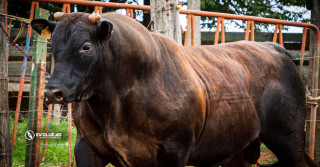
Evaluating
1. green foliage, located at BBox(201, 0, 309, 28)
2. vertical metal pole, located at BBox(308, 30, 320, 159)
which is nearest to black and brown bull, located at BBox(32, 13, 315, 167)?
vertical metal pole, located at BBox(308, 30, 320, 159)

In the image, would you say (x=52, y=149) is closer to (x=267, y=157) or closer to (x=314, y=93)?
(x=267, y=157)

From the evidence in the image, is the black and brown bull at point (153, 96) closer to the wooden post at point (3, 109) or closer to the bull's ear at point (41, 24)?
the bull's ear at point (41, 24)

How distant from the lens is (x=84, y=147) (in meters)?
3.16

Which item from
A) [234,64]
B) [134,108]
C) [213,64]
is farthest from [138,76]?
[234,64]

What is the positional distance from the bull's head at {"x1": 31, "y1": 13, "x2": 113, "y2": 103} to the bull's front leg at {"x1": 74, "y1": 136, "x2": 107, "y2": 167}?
548mm

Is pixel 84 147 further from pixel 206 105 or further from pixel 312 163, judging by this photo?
pixel 312 163

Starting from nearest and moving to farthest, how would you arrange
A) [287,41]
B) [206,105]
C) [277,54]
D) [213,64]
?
1. [206,105]
2. [213,64]
3. [277,54]
4. [287,41]

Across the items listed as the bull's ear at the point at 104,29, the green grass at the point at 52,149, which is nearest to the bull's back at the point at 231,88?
the bull's ear at the point at 104,29

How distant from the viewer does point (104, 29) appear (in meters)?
2.73

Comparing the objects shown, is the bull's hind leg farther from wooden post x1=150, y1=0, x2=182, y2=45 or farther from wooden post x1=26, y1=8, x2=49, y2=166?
wooden post x1=26, y1=8, x2=49, y2=166

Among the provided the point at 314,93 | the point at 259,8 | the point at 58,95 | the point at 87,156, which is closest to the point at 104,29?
the point at 58,95

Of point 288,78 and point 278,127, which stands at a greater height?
point 288,78

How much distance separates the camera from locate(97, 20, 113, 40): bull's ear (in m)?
2.69

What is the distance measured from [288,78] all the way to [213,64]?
0.96 meters
